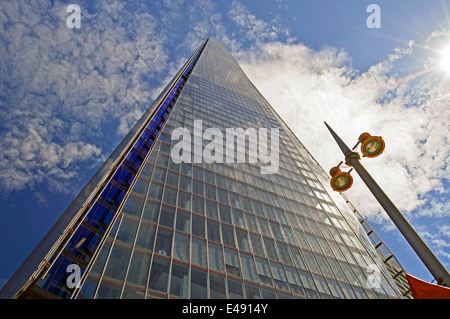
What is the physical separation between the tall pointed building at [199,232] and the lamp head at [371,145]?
10588 millimetres

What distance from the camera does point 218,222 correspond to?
19.1 m

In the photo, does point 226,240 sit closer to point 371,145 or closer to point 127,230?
point 127,230

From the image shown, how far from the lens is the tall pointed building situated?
12734 mm

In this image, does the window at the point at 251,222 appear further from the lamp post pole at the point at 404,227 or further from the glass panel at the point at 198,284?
the lamp post pole at the point at 404,227

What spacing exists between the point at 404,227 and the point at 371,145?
7.06ft

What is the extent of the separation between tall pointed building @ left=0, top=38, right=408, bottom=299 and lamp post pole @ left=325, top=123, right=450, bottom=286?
10.3 metres

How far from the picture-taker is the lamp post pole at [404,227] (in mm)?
4727

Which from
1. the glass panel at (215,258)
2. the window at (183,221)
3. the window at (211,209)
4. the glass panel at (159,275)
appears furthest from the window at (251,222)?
the glass panel at (159,275)

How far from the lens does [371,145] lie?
6680mm

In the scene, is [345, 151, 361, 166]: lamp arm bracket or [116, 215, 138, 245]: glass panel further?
[116, 215, 138, 245]: glass panel

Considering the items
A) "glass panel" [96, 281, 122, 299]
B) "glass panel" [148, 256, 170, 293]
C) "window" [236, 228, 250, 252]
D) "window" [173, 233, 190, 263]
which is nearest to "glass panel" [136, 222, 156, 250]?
"glass panel" [148, 256, 170, 293]

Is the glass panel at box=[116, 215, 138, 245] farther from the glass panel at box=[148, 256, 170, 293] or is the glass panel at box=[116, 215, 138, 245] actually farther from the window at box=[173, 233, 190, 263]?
the window at box=[173, 233, 190, 263]

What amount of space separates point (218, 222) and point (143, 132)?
1307cm

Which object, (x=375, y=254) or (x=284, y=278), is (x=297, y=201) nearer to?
(x=375, y=254)
